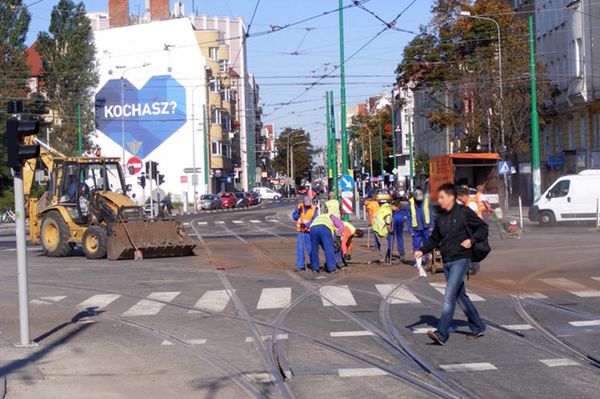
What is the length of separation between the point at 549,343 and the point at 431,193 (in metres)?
2.10

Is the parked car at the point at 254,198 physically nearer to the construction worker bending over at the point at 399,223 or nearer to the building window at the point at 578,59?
the building window at the point at 578,59

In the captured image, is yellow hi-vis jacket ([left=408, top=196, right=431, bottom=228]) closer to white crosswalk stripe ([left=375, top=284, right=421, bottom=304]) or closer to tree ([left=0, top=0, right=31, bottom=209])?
white crosswalk stripe ([left=375, top=284, right=421, bottom=304])

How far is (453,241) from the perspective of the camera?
10.7 metres

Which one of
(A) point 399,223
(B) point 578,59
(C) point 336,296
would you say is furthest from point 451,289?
(B) point 578,59

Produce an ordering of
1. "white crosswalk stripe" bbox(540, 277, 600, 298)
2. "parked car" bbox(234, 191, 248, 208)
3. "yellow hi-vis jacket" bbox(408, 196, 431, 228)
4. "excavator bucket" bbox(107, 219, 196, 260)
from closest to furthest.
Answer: "white crosswalk stripe" bbox(540, 277, 600, 298)
"yellow hi-vis jacket" bbox(408, 196, 431, 228)
"excavator bucket" bbox(107, 219, 196, 260)
"parked car" bbox(234, 191, 248, 208)

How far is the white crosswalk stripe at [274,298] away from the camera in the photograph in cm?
1518

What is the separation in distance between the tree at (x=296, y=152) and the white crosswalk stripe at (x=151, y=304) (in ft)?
446

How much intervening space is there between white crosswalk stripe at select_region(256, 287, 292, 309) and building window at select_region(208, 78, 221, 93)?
2690 inches

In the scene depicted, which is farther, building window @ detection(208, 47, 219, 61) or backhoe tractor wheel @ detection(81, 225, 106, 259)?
building window @ detection(208, 47, 219, 61)

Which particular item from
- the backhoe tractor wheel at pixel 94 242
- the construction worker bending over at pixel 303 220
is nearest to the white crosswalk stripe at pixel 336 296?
the construction worker bending over at pixel 303 220

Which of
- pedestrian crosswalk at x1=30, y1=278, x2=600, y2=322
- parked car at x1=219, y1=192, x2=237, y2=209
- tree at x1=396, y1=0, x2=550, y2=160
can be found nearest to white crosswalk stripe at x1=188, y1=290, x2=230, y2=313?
pedestrian crosswalk at x1=30, y1=278, x2=600, y2=322

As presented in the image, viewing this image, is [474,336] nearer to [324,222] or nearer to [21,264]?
[21,264]

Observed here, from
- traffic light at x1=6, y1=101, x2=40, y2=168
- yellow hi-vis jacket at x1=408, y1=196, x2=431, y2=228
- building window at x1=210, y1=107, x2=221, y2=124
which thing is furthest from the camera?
building window at x1=210, y1=107, x2=221, y2=124

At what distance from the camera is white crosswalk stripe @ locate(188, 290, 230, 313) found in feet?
50.0
